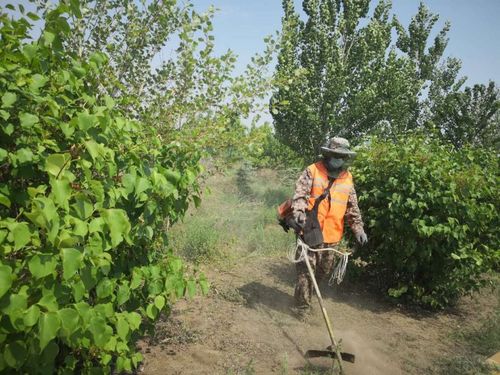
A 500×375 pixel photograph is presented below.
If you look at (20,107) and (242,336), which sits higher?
(20,107)

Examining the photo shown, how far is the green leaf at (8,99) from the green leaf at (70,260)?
0.63m

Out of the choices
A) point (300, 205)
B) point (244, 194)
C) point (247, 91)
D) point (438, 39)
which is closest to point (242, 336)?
point (300, 205)

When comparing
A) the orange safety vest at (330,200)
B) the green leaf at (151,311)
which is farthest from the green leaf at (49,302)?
the orange safety vest at (330,200)

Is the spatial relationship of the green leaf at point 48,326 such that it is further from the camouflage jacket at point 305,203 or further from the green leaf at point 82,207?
the camouflage jacket at point 305,203

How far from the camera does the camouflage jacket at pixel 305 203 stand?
4250 millimetres

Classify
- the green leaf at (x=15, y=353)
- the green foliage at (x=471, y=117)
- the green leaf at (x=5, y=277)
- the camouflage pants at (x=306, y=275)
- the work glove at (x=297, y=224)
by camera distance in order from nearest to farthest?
1. the green leaf at (x=5, y=277)
2. the green leaf at (x=15, y=353)
3. the work glove at (x=297, y=224)
4. the camouflage pants at (x=306, y=275)
5. the green foliage at (x=471, y=117)

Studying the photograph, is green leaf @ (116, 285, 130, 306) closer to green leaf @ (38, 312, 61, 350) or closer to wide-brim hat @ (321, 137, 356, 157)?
green leaf @ (38, 312, 61, 350)

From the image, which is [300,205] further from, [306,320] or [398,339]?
[398,339]

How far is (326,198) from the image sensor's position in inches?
173

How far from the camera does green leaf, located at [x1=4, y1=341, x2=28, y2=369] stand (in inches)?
58.4

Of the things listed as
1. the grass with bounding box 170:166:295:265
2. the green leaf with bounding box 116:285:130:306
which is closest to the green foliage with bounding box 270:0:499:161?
the grass with bounding box 170:166:295:265

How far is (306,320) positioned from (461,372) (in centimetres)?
155

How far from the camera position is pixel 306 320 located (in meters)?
4.40

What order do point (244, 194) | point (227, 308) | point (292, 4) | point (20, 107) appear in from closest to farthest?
point (20, 107) < point (227, 308) < point (292, 4) < point (244, 194)
